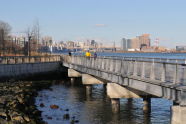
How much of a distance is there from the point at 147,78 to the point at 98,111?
10.7 meters

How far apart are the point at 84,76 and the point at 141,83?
74.0ft

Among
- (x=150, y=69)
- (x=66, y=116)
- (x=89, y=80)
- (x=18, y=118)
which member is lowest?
(x=66, y=116)

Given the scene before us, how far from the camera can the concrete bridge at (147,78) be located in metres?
16.4

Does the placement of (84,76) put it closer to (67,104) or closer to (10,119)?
(67,104)

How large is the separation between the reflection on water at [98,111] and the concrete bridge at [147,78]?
4.36 ft

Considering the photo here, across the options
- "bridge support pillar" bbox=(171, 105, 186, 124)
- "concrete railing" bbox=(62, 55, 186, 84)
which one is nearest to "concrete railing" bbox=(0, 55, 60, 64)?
"concrete railing" bbox=(62, 55, 186, 84)

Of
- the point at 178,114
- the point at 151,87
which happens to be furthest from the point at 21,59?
the point at 178,114

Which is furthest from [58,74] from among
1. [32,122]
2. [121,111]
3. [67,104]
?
[32,122]

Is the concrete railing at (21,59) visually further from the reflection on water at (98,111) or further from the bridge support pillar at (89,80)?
the reflection on water at (98,111)

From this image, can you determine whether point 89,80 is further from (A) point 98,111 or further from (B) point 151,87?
(B) point 151,87

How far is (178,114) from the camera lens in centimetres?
1591

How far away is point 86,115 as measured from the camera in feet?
95.2

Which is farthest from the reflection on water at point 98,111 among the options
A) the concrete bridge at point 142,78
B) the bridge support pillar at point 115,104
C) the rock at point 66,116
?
the concrete bridge at point 142,78

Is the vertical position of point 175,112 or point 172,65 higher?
point 172,65
